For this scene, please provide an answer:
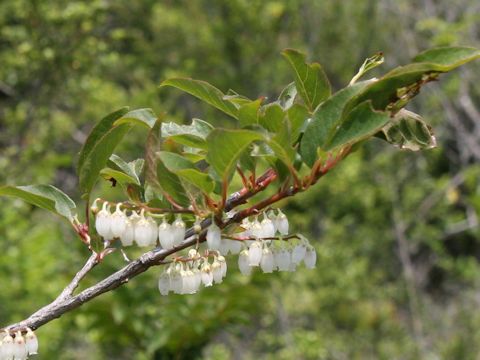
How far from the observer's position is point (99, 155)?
3.28 ft

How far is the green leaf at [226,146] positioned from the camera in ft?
2.86

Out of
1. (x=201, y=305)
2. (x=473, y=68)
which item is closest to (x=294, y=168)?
(x=201, y=305)

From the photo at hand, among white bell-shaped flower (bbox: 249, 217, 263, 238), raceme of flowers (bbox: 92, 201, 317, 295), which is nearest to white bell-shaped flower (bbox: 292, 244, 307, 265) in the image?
raceme of flowers (bbox: 92, 201, 317, 295)

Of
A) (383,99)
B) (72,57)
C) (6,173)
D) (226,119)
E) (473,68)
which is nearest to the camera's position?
(383,99)

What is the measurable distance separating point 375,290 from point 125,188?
677 centimetres

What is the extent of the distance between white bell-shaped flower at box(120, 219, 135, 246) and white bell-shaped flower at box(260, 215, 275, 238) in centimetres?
20

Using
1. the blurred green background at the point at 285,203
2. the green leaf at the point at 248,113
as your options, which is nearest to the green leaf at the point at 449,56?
the green leaf at the point at 248,113

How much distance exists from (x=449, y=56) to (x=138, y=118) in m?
0.43

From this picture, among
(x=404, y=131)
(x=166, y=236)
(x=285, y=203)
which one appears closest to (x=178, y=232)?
(x=166, y=236)

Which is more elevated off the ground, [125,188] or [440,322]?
[125,188]

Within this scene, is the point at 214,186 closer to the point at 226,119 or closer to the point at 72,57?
the point at 72,57

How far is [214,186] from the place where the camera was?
3.15 feet

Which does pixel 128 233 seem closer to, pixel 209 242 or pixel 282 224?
pixel 209 242

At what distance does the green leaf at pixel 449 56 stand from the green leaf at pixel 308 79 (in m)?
0.14
